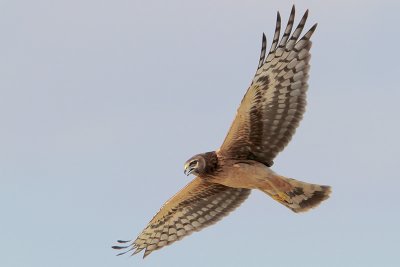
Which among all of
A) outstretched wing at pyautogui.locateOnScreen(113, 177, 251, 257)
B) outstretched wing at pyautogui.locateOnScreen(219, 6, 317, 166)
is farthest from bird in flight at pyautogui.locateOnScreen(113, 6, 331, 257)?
outstretched wing at pyautogui.locateOnScreen(113, 177, 251, 257)

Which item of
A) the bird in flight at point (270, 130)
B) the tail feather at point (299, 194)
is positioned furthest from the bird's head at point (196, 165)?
the tail feather at point (299, 194)

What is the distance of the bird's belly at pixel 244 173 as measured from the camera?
18344 millimetres

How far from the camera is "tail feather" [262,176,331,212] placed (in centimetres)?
1867

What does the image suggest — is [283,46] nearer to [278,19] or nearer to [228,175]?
[278,19]

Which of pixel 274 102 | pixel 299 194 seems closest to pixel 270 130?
pixel 274 102

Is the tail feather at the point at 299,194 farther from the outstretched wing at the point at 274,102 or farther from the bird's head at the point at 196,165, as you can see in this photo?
the bird's head at the point at 196,165

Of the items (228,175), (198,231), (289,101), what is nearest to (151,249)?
(198,231)

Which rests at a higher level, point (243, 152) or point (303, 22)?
point (303, 22)

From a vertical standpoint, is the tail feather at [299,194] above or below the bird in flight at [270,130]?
below

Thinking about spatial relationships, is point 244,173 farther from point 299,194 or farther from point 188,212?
point 188,212

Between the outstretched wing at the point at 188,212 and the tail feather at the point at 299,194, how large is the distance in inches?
64.0

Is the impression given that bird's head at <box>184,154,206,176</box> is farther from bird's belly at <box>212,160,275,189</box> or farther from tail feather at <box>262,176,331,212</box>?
tail feather at <box>262,176,331,212</box>

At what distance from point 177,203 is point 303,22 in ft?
16.5

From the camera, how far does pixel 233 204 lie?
66.8 feet
